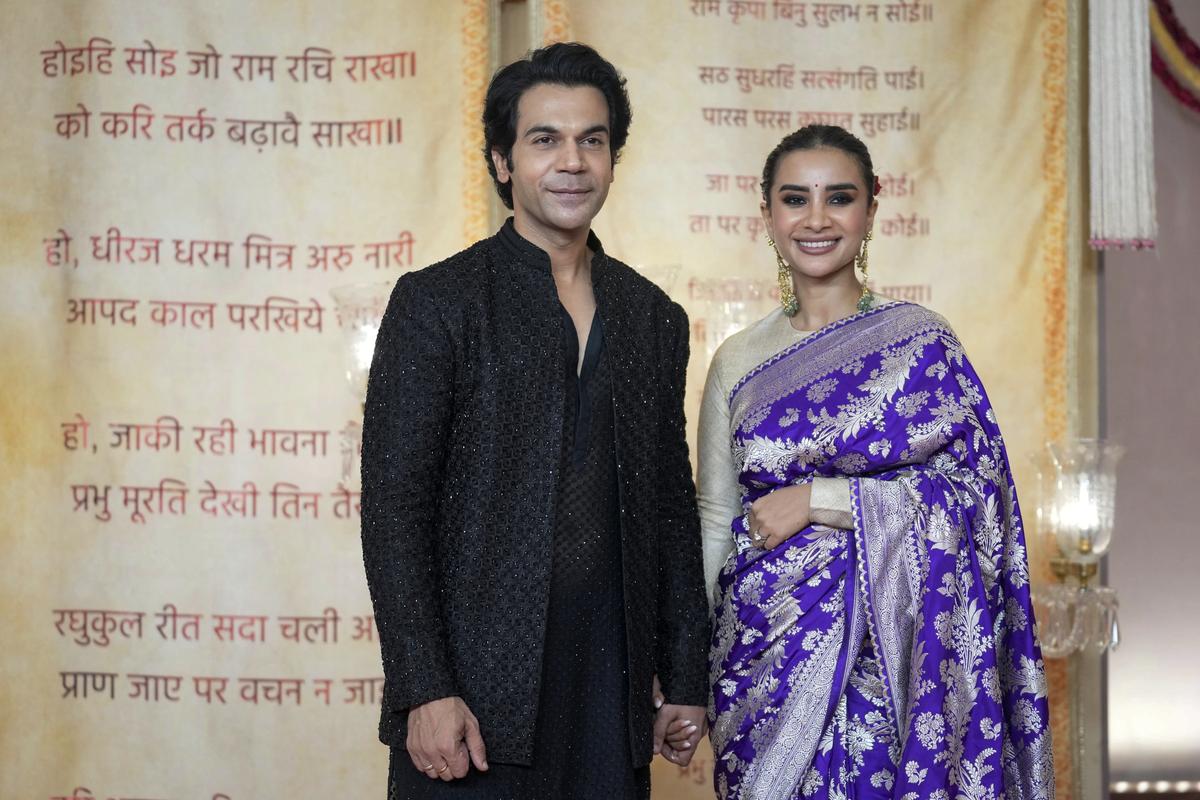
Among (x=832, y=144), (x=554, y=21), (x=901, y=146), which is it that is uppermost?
(x=554, y=21)

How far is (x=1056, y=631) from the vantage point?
335cm

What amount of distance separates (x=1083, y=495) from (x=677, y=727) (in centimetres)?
173

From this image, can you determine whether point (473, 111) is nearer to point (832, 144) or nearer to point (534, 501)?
point (832, 144)

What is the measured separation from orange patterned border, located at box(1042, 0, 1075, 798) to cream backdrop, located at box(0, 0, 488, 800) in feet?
5.08

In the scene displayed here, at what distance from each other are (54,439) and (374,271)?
943 mm

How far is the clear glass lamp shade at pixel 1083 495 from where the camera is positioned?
3.25 m

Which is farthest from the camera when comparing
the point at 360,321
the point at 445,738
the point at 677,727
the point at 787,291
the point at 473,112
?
the point at 473,112

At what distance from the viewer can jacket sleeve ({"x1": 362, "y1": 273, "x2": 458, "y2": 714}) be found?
1727 millimetres

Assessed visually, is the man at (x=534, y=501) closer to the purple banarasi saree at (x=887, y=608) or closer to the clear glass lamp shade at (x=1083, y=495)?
the purple banarasi saree at (x=887, y=608)

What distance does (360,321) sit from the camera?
2.95 metres

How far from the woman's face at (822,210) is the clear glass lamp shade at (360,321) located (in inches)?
43.4

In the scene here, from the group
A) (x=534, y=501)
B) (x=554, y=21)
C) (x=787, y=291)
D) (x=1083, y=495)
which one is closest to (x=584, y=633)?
(x=534, y=501)

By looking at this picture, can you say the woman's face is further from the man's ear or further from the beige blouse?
the man's ear

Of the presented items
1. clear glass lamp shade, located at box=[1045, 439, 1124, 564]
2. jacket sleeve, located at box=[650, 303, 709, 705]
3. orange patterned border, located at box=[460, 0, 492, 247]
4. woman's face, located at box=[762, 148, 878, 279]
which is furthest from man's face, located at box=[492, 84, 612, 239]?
clear glass lamp shade, located at box=[1045, 439, 1124, 564]
